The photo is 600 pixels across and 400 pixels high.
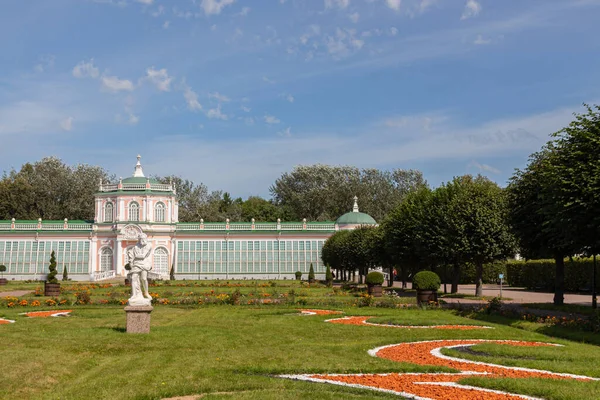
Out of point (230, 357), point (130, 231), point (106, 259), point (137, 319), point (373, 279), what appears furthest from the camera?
point (106, 259)

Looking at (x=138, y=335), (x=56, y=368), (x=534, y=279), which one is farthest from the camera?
(x=534, y=279)

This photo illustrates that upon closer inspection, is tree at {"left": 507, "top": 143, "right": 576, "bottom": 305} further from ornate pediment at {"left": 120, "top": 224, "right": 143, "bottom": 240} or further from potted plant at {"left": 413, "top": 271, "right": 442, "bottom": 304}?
ornate pediment at {"left": 120, "top": 224, "right": 143, "bottom": 240}

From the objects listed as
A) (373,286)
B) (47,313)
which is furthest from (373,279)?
(47,313)

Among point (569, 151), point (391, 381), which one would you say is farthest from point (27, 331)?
point (569, 151)

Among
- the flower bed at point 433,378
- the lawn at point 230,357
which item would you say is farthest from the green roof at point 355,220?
the flower bed at point 433,378

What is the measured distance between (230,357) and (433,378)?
480cm

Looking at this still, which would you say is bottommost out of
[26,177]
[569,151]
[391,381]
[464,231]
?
[391,381]

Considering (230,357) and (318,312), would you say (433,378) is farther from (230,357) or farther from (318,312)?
(318,312)

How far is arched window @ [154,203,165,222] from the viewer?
243 ft

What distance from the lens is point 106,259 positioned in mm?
72438

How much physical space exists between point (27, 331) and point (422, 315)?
14.5m

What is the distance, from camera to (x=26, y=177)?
89312 mm

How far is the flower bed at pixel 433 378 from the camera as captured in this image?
10507 mm

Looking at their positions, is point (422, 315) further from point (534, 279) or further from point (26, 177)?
point (26, 177)
